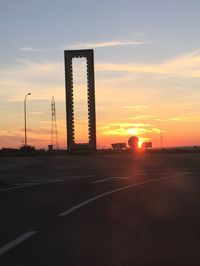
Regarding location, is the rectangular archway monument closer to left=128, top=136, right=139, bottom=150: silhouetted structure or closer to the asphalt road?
left=128, top=136, right=139, bottom=150: silhouetted structure

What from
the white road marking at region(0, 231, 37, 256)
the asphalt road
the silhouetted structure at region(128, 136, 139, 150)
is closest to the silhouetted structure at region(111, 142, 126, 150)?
the silhouetted structure at region(128, 136, 139, 150)

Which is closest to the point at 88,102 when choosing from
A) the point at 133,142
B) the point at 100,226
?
the point at 133,142

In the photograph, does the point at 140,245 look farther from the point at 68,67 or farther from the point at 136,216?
the point at 68,67

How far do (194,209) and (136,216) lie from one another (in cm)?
206

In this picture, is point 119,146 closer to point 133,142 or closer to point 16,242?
point 133,142

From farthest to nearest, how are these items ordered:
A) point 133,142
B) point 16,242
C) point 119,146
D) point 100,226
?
point 119,146 → point 133,142 → point 100,226 → point 16,242

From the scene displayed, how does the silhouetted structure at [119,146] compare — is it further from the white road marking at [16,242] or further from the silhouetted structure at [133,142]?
the white road marking at [16,242]

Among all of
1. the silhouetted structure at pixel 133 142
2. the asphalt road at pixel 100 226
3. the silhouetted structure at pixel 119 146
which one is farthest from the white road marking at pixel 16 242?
the silhouetted structure at pixel 119 146

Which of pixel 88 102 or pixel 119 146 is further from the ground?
pixel 88 102

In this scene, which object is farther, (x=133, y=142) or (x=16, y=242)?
(x=133, y=142)

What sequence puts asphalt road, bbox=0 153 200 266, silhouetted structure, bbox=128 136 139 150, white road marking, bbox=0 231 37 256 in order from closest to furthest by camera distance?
asphalt road, bbox=0 153 200 266, white road marking, bbox=0 231 37 256, silhouetted structure, bbox=128 136 139 150

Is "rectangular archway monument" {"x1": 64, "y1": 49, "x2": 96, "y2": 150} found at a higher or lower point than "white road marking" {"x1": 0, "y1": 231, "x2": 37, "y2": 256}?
higher

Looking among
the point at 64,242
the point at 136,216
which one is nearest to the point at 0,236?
the point at 64,242

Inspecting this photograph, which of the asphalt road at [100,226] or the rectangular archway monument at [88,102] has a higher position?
the rectangular archway monument at [88,102]
